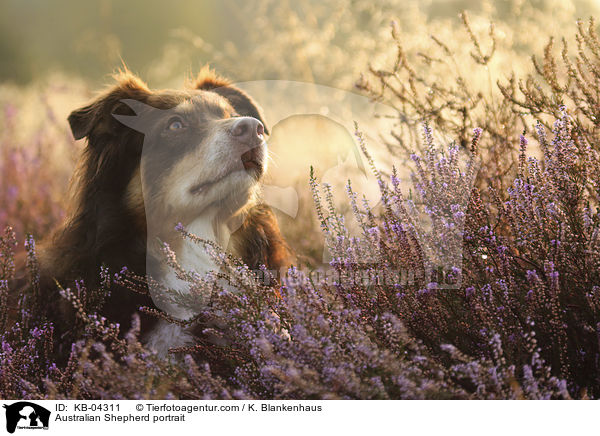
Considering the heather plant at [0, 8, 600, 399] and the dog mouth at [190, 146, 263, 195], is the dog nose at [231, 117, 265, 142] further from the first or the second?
the heather plant at [0, 8, 600, 399]

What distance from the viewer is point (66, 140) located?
335cm

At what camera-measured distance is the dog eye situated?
8.73 feet

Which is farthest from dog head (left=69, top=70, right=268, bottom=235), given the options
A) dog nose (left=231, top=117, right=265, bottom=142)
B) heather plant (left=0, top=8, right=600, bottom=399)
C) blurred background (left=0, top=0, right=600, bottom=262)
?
heather plant (left=0, top=8, right=600, bottom=399)

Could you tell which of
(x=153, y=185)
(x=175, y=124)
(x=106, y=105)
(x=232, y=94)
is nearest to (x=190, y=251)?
(x=153, y=185)

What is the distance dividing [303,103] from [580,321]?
6.09ft

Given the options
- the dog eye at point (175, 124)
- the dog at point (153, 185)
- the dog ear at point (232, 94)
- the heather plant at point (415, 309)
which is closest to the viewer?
the heather plant at point (415, 309)

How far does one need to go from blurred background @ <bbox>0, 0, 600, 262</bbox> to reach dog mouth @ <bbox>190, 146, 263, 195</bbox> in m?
0.57

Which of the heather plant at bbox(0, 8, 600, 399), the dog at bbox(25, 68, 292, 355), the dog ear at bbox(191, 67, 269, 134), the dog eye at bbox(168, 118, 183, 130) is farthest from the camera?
the dog ear at bbox(191, 67, 269, 134)

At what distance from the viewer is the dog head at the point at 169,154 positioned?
2.49 m

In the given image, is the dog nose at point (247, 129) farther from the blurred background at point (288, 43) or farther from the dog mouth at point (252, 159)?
the blurred background at point (288, 43)

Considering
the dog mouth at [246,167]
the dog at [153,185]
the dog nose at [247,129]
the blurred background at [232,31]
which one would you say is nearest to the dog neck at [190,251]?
the dog at [153,185]

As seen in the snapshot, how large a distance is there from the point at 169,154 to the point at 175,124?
18 centimetres
